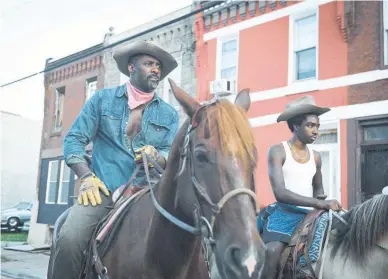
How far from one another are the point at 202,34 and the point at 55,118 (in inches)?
382

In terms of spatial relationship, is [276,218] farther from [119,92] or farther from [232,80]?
[232,80]

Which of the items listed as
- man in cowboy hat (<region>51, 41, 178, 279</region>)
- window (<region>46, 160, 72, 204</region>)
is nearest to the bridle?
man in cowboy hat (<region>51, 41, 178, 279</region>)

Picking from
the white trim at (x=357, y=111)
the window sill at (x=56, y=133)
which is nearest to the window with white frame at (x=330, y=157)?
the white trim at (x=357, y=111)

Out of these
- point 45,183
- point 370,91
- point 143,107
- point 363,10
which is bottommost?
point 45,183

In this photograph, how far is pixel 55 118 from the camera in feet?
67.5

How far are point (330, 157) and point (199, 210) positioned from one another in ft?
30.8

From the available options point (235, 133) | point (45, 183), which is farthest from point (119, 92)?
point (45, 183)

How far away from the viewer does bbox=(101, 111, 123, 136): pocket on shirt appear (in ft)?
10.8

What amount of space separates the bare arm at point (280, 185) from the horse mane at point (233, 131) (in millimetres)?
1880

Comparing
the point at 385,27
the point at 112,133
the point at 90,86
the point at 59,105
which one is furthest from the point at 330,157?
the point at 59,105

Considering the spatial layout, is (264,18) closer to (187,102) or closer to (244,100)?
(244,100)

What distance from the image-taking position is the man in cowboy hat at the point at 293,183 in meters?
3.93

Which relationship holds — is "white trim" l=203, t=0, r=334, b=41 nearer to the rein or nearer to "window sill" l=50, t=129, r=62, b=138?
"window sill" l=50, t=129, r=62, b=138

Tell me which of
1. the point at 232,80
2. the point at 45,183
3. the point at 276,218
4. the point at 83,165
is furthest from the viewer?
the point at 45,183
